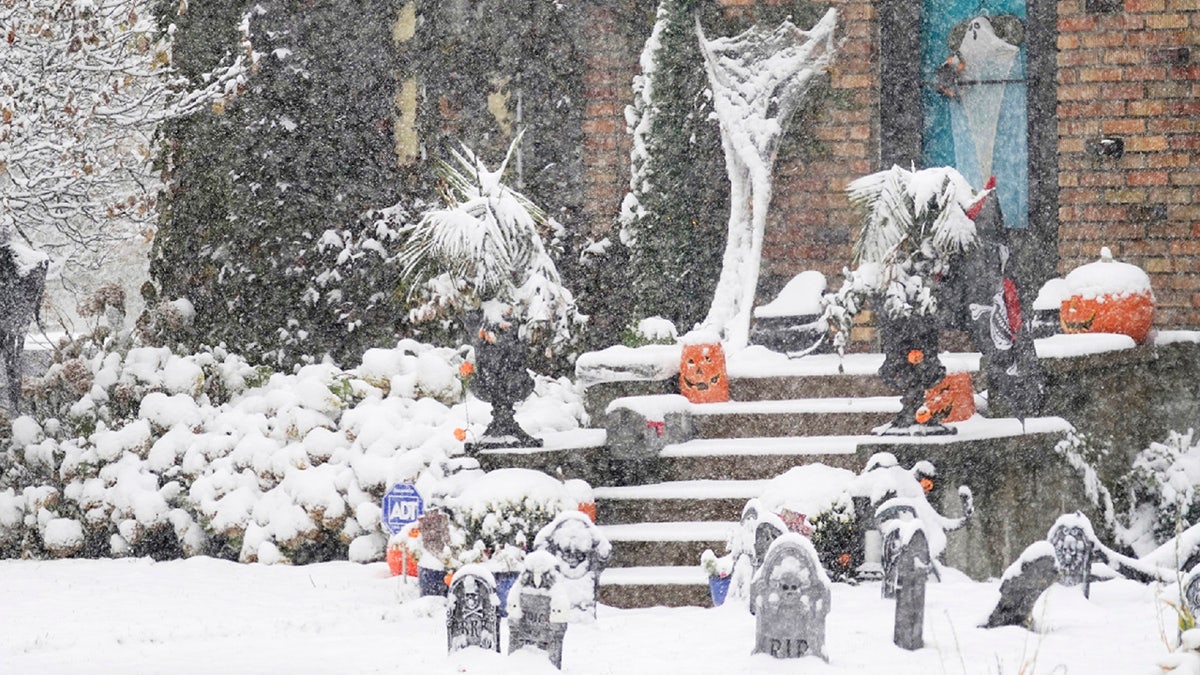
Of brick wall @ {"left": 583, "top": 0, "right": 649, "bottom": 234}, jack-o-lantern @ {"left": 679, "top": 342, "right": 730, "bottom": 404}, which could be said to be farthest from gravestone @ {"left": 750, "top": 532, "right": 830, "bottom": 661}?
brick wall @ {"left": 583, "top": 0, "right": 649, "bottom": 234}

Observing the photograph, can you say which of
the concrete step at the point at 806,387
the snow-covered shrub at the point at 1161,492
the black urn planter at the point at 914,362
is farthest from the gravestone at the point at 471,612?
the snow-covered shrub at the point at 1161,492

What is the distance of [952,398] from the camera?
8.74 m

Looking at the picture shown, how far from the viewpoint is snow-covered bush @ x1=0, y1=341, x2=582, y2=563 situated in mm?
9617

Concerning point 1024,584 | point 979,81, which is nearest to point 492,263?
point 1024,584

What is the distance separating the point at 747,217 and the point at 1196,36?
322 cm

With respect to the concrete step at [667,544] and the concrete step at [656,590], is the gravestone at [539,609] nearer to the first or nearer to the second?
the concrete step at [656,590]

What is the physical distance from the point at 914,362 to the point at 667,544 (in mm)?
1626

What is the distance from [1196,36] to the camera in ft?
35.2

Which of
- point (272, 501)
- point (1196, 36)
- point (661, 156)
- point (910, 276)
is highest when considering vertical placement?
point (1196, 36)

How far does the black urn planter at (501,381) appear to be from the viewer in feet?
28.6

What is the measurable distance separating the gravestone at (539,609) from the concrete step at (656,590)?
6.25 ft

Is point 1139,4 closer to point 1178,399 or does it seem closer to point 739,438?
point 1178,399

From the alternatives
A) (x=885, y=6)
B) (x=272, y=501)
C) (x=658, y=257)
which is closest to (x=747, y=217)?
(x=658, y=257)

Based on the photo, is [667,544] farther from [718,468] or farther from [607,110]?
[607,110]
